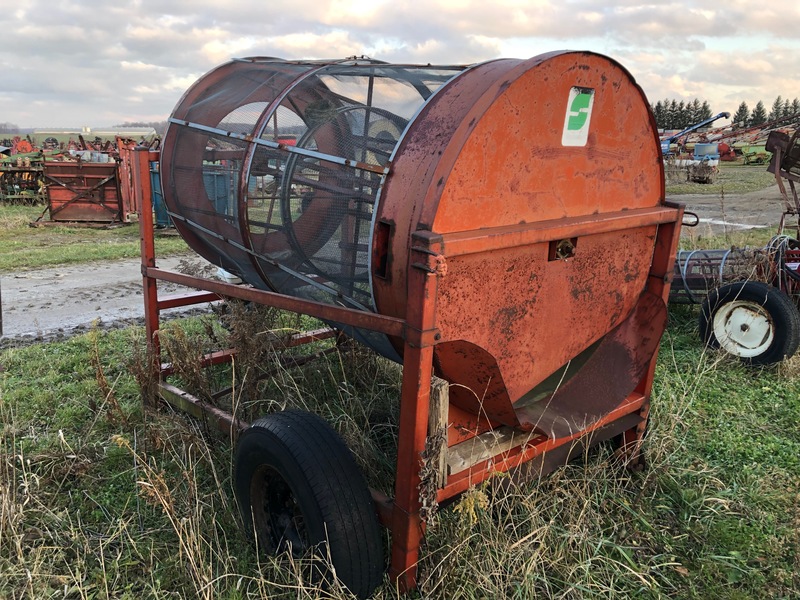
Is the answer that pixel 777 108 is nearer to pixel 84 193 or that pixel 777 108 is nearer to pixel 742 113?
pixel 742 113

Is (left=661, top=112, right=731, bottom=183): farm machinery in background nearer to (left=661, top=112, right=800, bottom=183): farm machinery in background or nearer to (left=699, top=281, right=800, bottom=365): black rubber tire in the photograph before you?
(left=661, top=112, right=800, bottom=183): farm machinery in background

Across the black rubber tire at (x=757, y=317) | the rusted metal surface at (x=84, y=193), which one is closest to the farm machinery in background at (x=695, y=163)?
the rusted metal surface at (x=84, y=193)

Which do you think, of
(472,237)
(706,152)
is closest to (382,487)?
(472,237)

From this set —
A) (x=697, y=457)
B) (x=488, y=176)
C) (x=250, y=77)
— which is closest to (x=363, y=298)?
(x=488, y=176)

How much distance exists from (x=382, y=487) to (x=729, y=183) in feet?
84.0

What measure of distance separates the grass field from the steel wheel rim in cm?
10

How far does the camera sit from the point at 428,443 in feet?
7.62

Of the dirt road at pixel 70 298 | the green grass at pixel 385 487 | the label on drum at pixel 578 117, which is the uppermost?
the label on drum at pixel 578 117

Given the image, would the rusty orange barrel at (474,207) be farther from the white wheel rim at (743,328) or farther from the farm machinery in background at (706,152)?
the farm machinery in background at (706,152)

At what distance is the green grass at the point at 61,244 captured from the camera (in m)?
9.47

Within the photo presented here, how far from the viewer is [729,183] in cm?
2439

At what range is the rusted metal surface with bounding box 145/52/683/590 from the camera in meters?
2.30

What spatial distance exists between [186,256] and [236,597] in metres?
8.33

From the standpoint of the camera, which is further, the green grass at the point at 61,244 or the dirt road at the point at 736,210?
the dirt road at the point at 736,210
